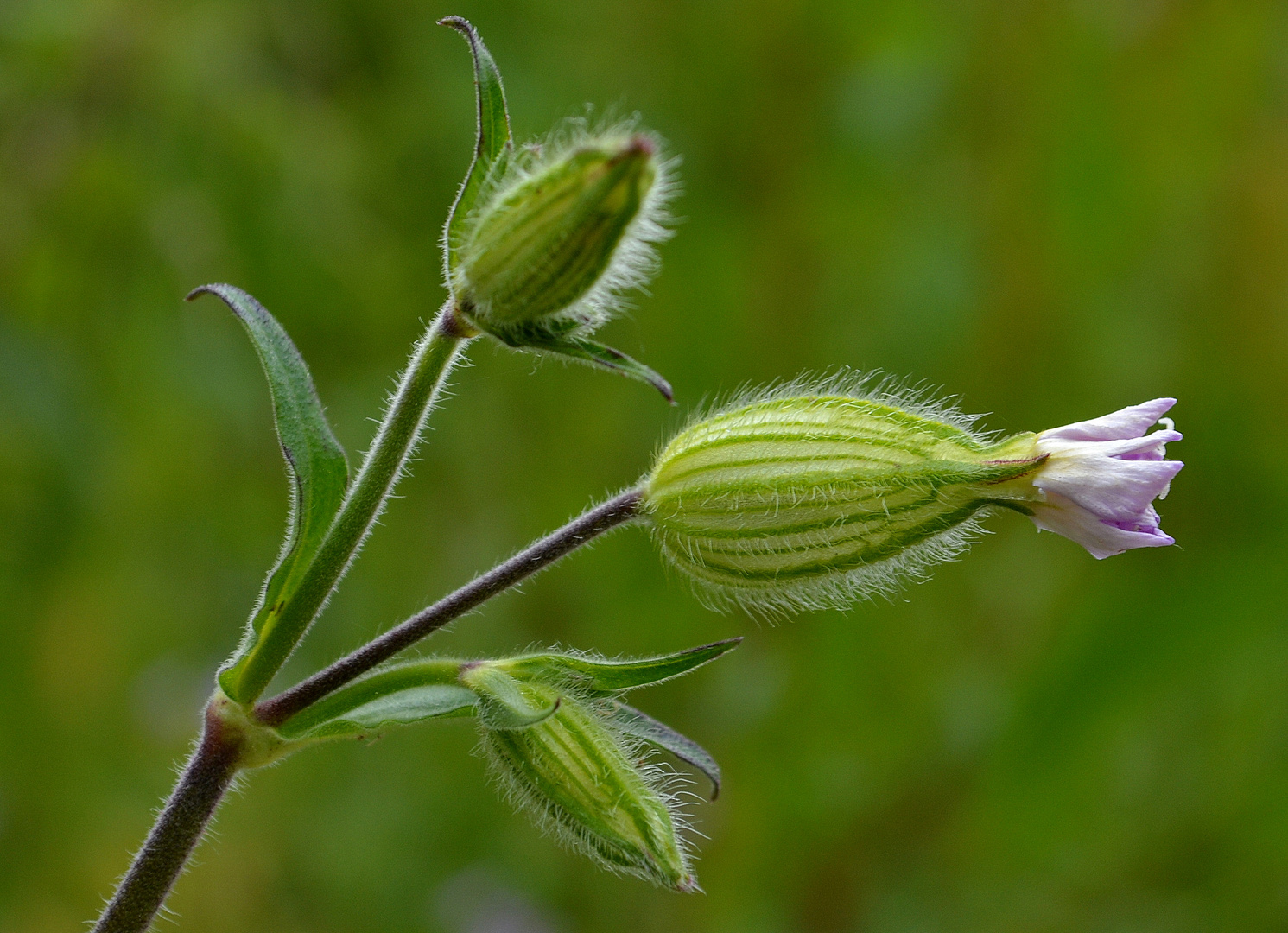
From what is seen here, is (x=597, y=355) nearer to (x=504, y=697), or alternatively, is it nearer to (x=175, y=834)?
(x=504, y=697)

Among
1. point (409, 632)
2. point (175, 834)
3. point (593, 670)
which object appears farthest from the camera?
point (593, 670)

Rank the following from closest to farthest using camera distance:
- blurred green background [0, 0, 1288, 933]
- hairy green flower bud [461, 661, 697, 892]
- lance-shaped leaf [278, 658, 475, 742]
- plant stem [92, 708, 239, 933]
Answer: plant stem [92, 708, 239, 933], lance-shaped leaf [278, 658, 475, 742], hairy green flower bud [461, 661, 697, 892], blurred green background [0, 0, 1288, 933]

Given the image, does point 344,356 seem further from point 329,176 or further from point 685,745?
point 685,745

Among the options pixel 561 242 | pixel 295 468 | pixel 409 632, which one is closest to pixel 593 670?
pixel 409 632

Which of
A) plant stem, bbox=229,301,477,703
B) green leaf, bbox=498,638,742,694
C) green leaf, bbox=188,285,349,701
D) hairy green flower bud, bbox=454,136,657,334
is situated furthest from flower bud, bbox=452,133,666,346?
green leaf, bbox=498,638,742,694

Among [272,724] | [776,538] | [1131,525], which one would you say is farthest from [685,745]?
[1131,525]

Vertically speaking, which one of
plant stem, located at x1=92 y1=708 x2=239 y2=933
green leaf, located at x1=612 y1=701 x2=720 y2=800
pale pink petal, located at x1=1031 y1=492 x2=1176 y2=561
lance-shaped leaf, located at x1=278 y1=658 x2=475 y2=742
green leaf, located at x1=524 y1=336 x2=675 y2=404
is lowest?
plant stem, located at x1=92 y1=708 x2=239 y2=933

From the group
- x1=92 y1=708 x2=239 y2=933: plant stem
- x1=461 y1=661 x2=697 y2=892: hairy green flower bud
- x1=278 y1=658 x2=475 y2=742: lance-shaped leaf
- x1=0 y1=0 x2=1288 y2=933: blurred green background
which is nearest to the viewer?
x1=92 y1=708 x2=239 y2=933: plant stem

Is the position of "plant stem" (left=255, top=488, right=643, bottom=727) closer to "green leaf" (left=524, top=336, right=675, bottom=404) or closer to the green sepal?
the green sepal
